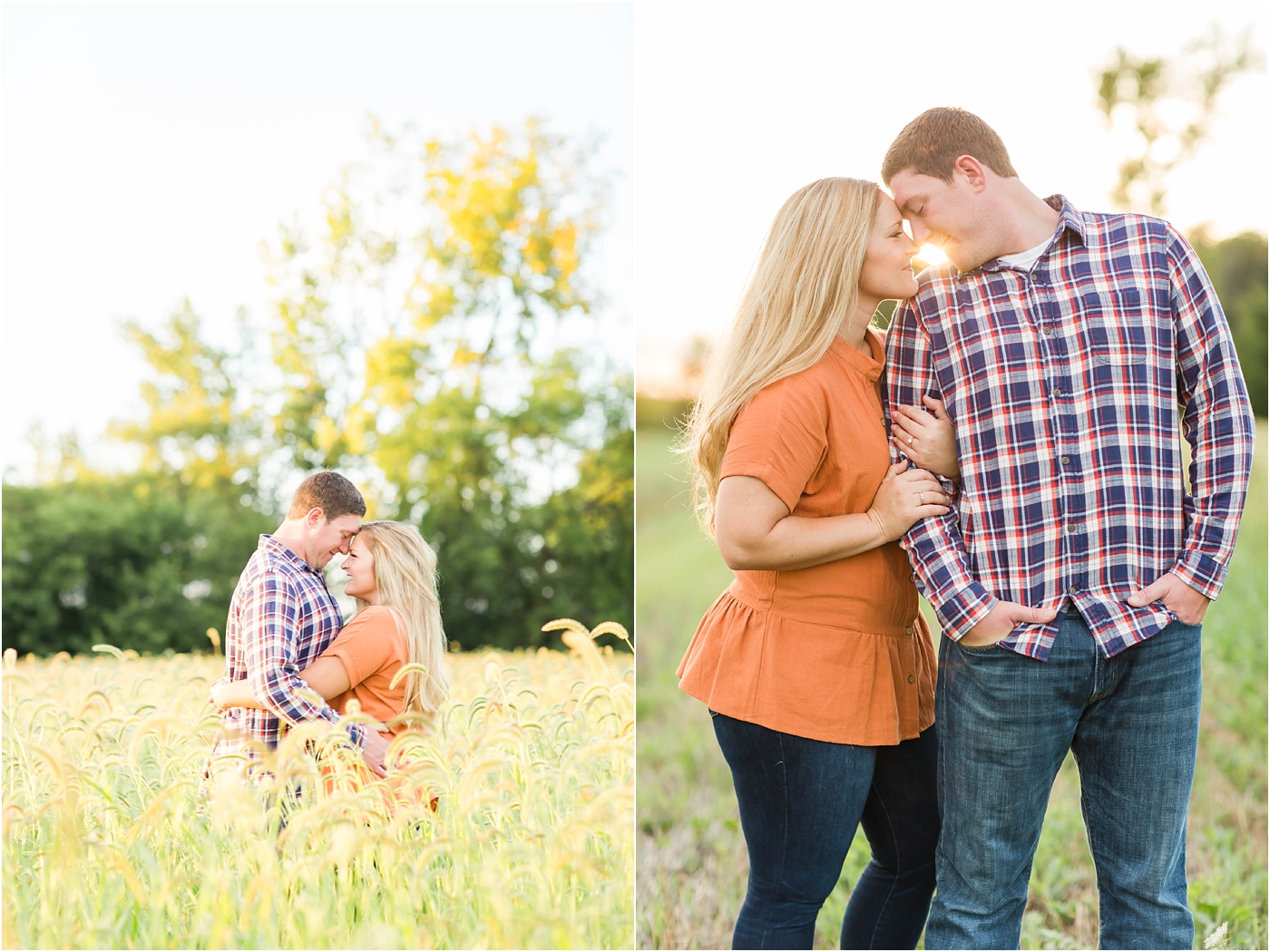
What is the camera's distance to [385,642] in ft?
7.30

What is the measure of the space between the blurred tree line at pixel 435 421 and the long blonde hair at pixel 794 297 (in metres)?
5.29

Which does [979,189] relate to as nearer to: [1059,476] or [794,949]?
[1059,476]

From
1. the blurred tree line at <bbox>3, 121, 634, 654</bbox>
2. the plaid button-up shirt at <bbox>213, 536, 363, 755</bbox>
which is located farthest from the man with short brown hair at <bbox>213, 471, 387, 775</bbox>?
the blurred tree line at <bbox>3, 121, 634, 654</bbox>

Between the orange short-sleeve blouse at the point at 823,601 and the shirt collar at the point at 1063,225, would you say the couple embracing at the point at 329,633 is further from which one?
the shirt collar at the point at 1063,225

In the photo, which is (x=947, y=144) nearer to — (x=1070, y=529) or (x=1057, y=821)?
(x=1070, y=529)

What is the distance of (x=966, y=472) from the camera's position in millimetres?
1858

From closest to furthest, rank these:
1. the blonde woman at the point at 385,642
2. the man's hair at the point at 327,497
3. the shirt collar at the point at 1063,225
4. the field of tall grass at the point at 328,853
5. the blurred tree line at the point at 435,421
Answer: the field of tall grass at the point at 328,853, the shirt collar at the point at 1063,225, the blonde woman at the point at 385,642, the man's hair at the point at 327,497, the blurred tree line at the point at 435,421

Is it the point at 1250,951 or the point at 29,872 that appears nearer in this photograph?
the point at 29,872

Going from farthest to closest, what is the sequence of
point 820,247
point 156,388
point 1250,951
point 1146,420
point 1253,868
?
point 156,388
point 1253,868
point 1250,951
point 820,247
point 1146,420

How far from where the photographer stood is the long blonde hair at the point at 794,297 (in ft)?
6.27

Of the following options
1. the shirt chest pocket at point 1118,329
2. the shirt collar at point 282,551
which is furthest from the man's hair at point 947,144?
the shirt collar at point 282,551

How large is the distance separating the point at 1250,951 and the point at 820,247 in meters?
2.50

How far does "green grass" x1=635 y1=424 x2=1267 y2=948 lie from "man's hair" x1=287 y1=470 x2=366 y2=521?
789 millimetres

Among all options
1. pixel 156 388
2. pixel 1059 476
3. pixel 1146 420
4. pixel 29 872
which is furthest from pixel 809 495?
pixel 156 388
